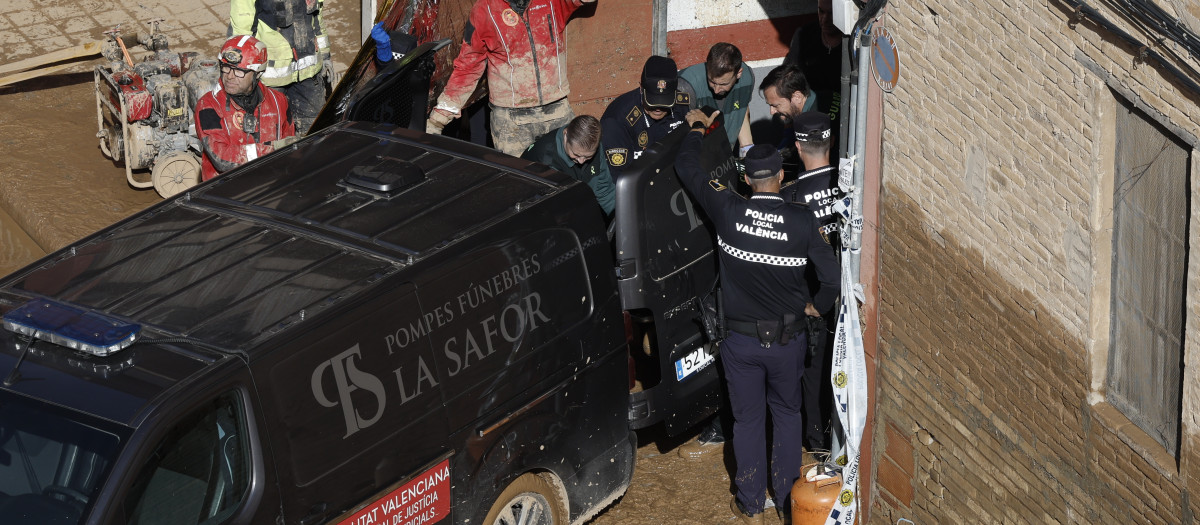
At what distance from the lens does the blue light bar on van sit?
15.4 feet

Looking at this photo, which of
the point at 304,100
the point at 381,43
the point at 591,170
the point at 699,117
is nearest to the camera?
the point at 591,170

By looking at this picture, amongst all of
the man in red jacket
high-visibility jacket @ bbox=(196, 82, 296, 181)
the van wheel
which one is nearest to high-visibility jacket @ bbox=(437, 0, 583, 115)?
the man in red jacket

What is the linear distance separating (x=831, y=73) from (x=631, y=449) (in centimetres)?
321

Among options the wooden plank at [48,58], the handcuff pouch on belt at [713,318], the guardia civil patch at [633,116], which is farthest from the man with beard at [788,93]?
the wooden plank at [48,58]

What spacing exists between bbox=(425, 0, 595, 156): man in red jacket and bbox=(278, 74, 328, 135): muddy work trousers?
1.28 m

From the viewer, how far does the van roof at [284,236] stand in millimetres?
5152

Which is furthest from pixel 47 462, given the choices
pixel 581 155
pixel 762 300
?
pixel 762 300

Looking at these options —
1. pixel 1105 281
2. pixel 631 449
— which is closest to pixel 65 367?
pixel 631 449

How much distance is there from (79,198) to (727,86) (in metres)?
5.53

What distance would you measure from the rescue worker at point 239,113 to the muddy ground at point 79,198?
1952 mm

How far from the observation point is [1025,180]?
18.3 feet

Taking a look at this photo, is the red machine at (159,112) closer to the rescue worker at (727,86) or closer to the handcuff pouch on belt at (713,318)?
the rescue worker at (727,86)

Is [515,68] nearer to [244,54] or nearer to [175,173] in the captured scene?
[244,54]

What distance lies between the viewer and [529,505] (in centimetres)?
613
